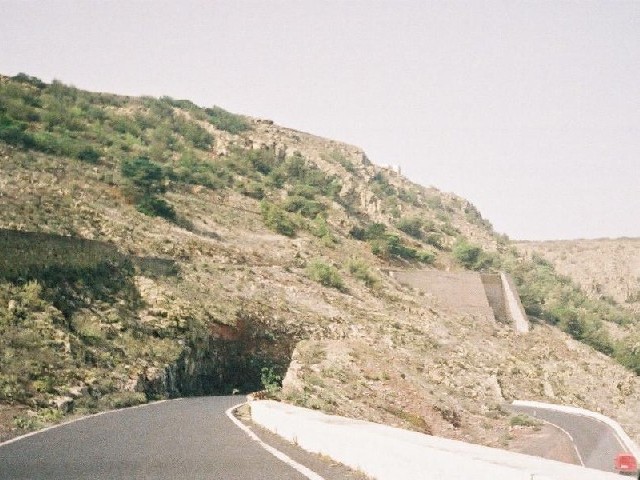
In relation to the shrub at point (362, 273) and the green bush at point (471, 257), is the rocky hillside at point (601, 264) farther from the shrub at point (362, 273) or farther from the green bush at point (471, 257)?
the shrub at point (362, 273)

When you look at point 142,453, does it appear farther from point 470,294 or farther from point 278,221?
point 470,294

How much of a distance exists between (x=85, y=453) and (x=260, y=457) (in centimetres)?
268

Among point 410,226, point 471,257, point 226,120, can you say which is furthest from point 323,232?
point 226,120

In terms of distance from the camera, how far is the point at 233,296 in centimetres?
3612

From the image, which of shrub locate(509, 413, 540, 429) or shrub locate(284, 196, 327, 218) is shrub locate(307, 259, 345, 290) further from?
shrub locate(509, 413, 540, 429)

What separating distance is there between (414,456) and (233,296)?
31.0m

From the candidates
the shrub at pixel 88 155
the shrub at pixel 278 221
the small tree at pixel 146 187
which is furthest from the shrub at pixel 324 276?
the shrub at pixel 88 155

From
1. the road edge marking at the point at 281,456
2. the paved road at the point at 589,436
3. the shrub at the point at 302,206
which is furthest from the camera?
the shrub at the point at 302,206

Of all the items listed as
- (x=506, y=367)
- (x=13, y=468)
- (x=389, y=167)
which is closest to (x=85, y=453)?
(x=13, y=468)

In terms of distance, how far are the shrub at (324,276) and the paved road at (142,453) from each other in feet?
111

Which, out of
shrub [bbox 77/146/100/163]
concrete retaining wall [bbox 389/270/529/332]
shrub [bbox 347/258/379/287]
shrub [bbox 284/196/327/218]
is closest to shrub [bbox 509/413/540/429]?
shrub [bbox 347/258/379/287]

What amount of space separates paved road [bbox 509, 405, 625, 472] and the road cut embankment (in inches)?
627

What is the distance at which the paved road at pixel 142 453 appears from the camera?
→ 24.0 ft

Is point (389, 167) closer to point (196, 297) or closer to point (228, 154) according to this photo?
point (228, 154)
